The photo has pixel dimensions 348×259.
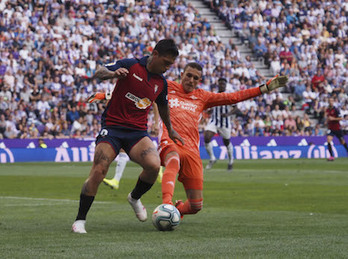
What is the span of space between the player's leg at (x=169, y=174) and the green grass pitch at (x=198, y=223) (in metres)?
0.44

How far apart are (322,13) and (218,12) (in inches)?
237

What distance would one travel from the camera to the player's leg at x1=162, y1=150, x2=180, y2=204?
32.8ft

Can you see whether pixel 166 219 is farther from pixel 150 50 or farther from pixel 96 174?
pixel 150 50

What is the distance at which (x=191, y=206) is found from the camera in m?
10.5

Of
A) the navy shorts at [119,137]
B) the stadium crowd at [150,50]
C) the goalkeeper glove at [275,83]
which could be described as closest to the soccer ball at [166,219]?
the navy shorts at [119,137]

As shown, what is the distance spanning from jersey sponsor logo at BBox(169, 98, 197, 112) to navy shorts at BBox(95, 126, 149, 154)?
138cm

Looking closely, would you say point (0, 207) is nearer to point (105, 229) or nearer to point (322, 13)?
point (105, 229)

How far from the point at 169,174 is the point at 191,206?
62cm

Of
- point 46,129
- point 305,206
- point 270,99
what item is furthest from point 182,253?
point 270,99

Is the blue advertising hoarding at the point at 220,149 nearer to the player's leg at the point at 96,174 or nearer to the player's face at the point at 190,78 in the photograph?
the player's face at the point at 190,78

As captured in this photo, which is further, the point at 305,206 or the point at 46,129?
the point at 46,129

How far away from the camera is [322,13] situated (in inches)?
1790

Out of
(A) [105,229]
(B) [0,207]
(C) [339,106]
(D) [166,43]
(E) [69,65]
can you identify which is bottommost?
(C) [339,106]

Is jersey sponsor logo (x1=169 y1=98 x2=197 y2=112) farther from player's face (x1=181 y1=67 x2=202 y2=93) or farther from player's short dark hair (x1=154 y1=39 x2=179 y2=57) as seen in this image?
player's short dark hair (x1=154 y1=39 x2=179 y2=57)
